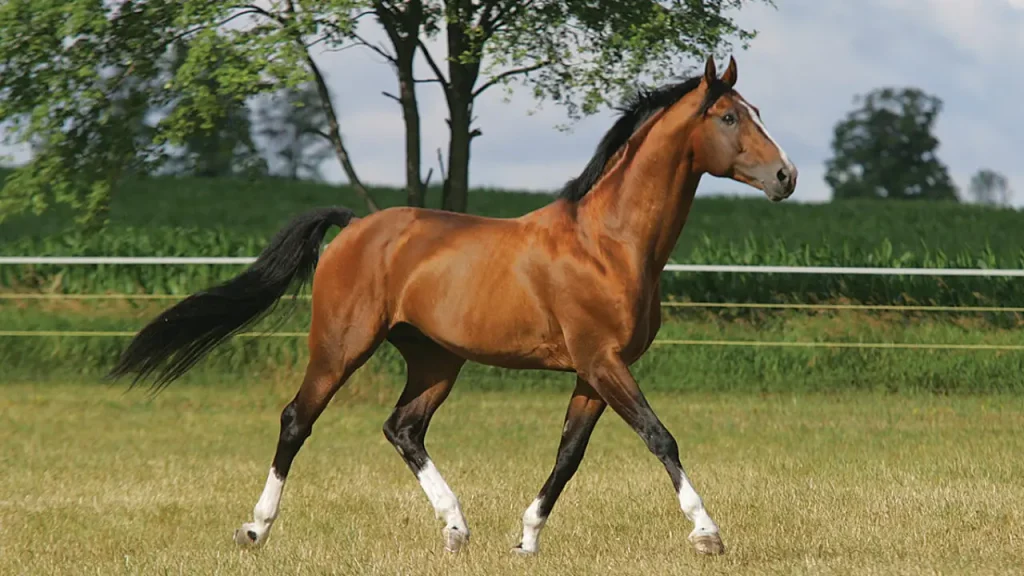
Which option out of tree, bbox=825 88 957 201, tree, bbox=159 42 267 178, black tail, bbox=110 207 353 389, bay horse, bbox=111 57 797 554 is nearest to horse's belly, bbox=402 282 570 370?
bay horse, bbox=111 57 797 554

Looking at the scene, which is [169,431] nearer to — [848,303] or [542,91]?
[542,91]

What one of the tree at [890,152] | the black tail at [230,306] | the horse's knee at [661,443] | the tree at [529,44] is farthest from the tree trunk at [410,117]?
the tree at [890,152]

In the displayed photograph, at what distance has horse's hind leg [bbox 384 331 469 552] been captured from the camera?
21.2ft

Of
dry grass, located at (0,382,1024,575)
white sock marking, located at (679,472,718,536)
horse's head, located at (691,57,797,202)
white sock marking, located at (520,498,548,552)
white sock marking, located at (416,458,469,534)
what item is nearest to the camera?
white sock marking, located at (679,472,718,536)

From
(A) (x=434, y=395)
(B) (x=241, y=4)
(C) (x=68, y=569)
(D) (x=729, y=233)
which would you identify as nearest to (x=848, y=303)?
(B) (x=241, y=4)

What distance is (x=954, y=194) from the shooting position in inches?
2785

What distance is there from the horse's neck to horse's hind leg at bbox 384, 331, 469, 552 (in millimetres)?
1254

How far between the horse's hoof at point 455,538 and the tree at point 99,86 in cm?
964

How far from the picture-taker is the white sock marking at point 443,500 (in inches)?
254

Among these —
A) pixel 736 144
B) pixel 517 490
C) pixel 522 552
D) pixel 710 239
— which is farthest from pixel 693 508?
pixel 710 239

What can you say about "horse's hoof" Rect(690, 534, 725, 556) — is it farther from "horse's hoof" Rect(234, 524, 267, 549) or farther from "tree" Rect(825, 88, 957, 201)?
"tree" Rect(825, 88, 957, 201)

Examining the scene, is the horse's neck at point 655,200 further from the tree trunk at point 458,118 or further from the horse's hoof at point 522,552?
the tree trunk at point 458,118

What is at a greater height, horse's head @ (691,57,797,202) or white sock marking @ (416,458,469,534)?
horse's head @ (691,57,797,202)

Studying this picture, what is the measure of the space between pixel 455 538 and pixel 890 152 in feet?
234
